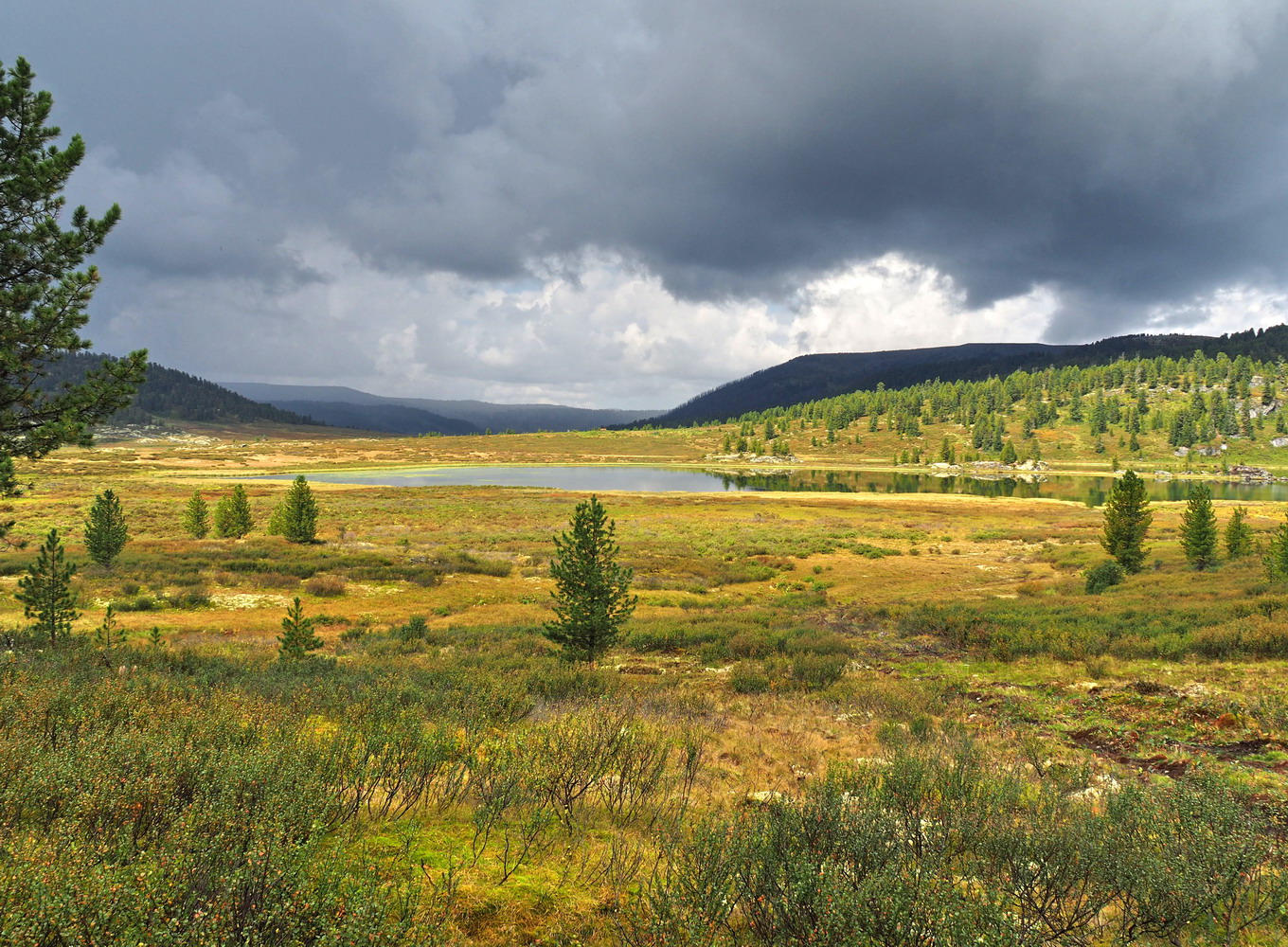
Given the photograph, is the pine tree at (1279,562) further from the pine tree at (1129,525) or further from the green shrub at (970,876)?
the green shrub at (970,876)

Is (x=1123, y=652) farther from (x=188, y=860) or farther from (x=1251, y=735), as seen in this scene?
(x=188, y=860)

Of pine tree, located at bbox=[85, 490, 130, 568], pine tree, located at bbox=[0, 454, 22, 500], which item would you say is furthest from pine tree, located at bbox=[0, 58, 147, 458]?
pine tree, located at bbox=[85, 490, 130, 568]

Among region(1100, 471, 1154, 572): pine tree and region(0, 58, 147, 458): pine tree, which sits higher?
region(0, 58, 147, 458): pine tree

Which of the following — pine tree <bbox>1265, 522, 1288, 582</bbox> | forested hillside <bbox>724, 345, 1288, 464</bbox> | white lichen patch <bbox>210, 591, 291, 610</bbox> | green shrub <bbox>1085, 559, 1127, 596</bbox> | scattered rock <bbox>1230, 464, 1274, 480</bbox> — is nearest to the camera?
pine tree <bbox>1265, 522, 1288, 582</bbox>

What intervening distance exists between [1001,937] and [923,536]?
4587 cm

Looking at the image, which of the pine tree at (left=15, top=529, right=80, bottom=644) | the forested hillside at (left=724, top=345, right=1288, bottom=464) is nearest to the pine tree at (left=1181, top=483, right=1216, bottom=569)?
the pine tree at (left=15, top=529, right=80, bottom=644)

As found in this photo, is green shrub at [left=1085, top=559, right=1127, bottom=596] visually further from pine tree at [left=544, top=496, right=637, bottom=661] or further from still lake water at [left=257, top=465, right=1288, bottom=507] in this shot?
still lake water at [left=257, top=465, right=1288, bottom=507]

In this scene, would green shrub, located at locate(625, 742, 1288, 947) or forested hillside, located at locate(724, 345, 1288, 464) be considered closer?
green shrub, located at locate(625, 742, 1288, 947)

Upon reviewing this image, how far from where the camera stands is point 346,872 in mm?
3547

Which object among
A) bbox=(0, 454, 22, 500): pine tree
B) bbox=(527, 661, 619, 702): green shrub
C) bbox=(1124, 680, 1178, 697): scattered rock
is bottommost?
bbox=(527, 661, 619, 702): green shrub

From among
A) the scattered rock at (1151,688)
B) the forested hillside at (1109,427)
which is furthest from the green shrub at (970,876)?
the forested hillside at (1109,427)

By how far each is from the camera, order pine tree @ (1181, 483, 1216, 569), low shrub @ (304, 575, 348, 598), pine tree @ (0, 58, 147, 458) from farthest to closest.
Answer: low shrub @ (304, 575, 348, 598) → pine tree @ (1181, 483, 1216, 569) → pine tree @ (0, 58, 147, 458)

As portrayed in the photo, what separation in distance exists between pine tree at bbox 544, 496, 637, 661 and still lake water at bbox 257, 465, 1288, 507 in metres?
71.1

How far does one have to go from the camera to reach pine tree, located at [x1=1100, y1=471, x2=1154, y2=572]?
26.7 meters
